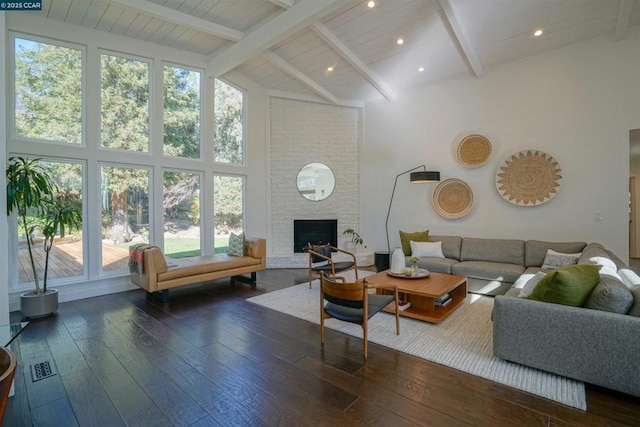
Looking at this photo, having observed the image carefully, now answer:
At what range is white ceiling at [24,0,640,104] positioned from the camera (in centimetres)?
387

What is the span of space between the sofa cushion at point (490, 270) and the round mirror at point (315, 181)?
322cm

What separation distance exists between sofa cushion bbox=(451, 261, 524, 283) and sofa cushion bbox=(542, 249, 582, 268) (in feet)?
1.06

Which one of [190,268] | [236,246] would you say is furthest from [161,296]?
[236,246]

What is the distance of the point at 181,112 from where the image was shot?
5418mm

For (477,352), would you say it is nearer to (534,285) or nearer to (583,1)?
(534,285)

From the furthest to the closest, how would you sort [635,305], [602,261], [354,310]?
[602,261]
[354,310]
[635,305]

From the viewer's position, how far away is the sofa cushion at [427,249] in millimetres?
5160

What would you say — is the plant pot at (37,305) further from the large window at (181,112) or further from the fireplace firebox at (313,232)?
the fireplace firebox at (313,232)

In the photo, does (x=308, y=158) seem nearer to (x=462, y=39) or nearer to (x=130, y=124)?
(x=130, y=124)

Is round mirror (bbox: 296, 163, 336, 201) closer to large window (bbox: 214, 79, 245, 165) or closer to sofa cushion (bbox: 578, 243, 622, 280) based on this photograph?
large window (bbox: 214, 79, 245, 165)

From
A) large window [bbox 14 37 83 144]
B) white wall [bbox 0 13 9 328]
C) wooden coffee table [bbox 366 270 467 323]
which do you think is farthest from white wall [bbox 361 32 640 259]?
white wall [bbox 0 13 9 328]

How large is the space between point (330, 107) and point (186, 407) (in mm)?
6187

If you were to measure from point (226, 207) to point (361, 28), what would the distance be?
3.98 meters

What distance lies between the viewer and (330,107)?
6.83 meters
